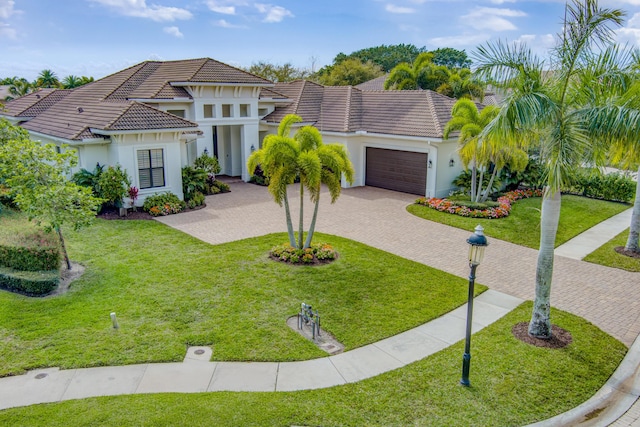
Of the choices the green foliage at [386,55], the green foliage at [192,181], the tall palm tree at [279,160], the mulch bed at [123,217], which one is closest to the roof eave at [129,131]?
the green foliage at [192,181]

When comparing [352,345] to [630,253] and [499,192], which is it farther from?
[499,192]

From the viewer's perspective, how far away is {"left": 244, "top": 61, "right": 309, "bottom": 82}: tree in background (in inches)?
1992

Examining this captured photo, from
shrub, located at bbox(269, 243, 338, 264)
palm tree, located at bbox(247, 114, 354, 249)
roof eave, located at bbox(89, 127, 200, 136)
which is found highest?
roof eave, located at bbox(89, 127, 200, 136)

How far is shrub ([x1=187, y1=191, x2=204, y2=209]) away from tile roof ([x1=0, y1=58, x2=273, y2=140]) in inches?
118

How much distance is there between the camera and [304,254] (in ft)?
44.4

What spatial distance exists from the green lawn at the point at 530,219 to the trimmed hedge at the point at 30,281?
42.7 ft

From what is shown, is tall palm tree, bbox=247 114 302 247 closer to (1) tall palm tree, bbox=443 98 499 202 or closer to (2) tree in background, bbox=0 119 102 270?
(2) tree in background, bbox=0 119 102 270

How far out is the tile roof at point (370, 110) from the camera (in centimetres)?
2183

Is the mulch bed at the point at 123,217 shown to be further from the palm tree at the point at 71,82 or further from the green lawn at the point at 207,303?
the palm tree at the point at 71,82

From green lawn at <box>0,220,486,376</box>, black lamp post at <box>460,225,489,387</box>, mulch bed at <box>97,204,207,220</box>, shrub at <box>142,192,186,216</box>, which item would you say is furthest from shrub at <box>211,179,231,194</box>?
black lamp post at <box>460,225,489,387</box>

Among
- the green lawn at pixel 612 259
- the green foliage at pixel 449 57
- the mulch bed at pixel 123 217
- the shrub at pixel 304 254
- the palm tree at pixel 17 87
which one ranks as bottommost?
the green lawn at pixel 612 259

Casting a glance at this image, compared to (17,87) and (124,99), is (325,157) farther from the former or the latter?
(17,87)

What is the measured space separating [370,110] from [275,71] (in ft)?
96.7

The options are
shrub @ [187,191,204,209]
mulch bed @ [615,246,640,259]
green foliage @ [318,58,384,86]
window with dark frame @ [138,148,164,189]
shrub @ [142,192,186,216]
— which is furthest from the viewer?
green foliage @ [318,58,384,86]
